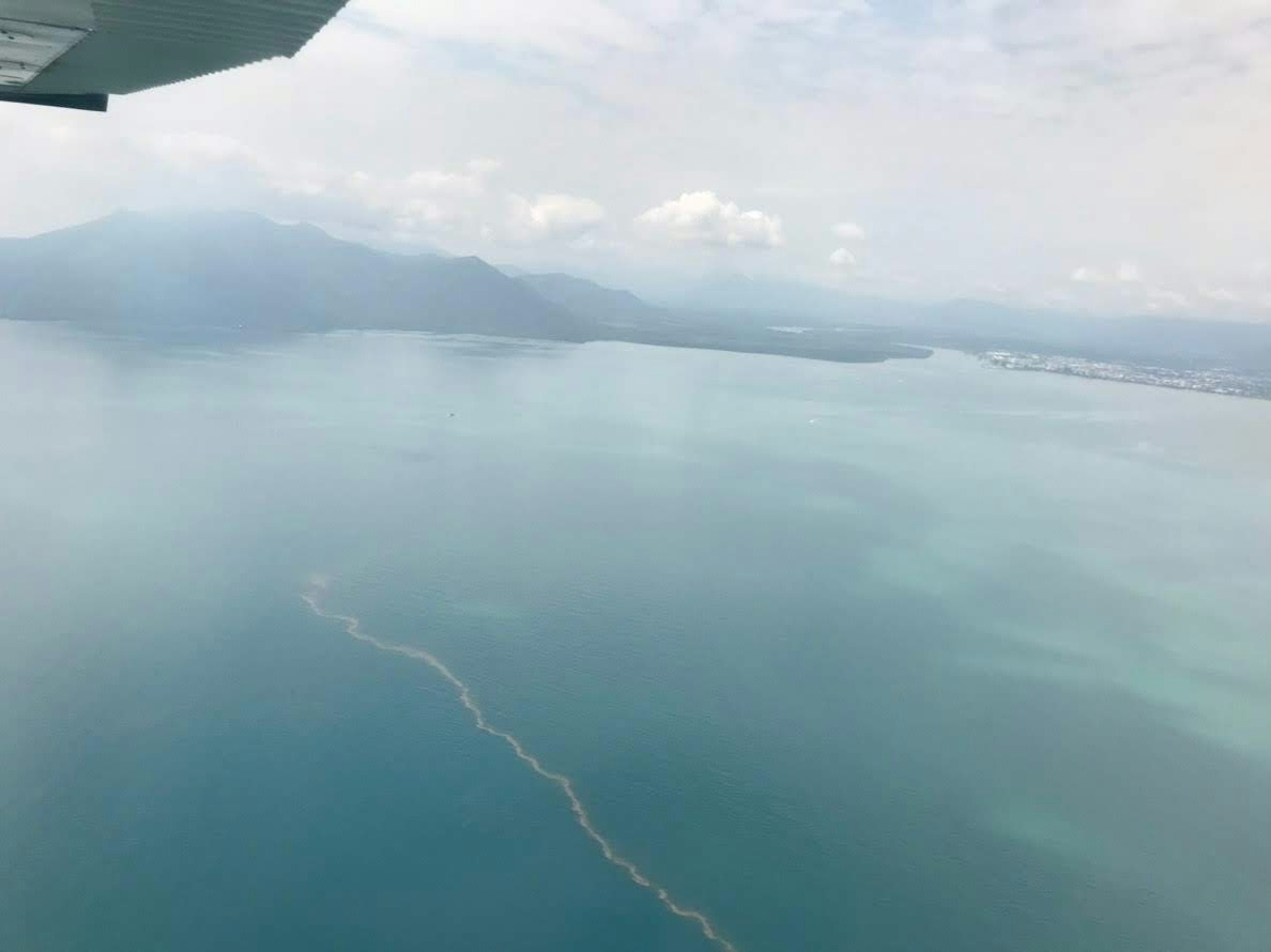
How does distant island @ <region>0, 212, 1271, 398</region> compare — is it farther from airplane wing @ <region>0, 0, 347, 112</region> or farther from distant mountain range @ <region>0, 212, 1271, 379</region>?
airplane wing @ <region>0, 0, 347, 112</region>

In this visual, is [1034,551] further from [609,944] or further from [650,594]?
[609,944]

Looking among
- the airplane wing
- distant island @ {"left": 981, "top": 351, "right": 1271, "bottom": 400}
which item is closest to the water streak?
the airplane wing

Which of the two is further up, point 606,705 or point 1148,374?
point 1148,374

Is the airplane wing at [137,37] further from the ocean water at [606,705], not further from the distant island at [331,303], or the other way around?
the distant island at [331,303]

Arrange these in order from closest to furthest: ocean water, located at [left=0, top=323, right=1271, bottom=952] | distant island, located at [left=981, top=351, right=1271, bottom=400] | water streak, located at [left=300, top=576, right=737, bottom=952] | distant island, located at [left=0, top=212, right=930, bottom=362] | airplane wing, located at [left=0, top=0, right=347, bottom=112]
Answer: airplane wing, located at [left=0, top=0, right=347, bottom=112], water streak, located at [left=300, top=576, right=737, bottom=952], ocean water, located at [left=0, top=323, right=1271, bottom=952], distant island, located at [left=0, top=212, right=930, bottom=362], distant island, located at [left=981, top=351, right=1271, bottom=400]

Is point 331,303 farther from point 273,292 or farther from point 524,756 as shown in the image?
point 524,756

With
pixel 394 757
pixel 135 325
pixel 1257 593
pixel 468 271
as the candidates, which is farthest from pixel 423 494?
pixel 468 271

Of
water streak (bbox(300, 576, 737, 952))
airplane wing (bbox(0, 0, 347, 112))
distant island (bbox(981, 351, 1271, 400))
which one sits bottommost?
water streak (bbox(300, 576, 737, 952))

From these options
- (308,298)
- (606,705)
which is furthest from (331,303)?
(606,705)
